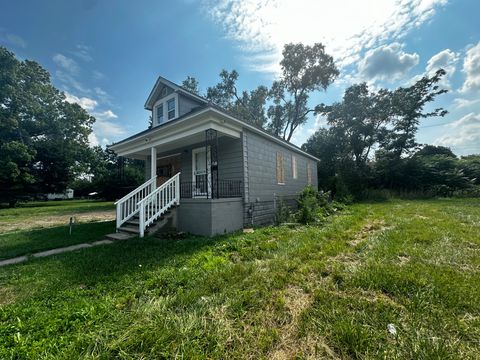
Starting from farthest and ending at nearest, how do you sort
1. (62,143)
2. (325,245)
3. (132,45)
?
1. (62,143)
2. (132,45)
3. (325,245)

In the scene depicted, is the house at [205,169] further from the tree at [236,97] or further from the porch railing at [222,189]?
the tree at [236,97]

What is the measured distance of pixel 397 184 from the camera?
64.7ft

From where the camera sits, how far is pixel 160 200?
6.89 m

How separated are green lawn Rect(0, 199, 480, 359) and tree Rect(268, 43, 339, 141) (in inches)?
875

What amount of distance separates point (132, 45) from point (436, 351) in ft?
39.7

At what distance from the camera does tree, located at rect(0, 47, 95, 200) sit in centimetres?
1880

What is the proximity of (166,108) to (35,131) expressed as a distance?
21797mm

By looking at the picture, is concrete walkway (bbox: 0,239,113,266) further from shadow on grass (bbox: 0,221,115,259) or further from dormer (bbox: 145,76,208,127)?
dormer (bbox: 145,76,208,127)

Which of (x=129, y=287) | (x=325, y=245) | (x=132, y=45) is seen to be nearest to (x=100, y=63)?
(x=132, y=45)

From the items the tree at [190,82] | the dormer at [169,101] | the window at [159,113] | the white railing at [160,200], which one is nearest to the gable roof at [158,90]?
the dormer at [169,101]

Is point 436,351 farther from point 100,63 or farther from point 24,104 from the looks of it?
point 24,104

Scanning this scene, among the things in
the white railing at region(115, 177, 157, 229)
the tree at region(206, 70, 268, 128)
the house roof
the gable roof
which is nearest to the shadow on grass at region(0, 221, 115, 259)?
the white railing at region(115, 177, 157, 229)

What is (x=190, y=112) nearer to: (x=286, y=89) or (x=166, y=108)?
(x=166, y=108)

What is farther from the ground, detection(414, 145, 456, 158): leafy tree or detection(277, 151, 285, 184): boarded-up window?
detection(414, 145, 456, 158): leafy tree
